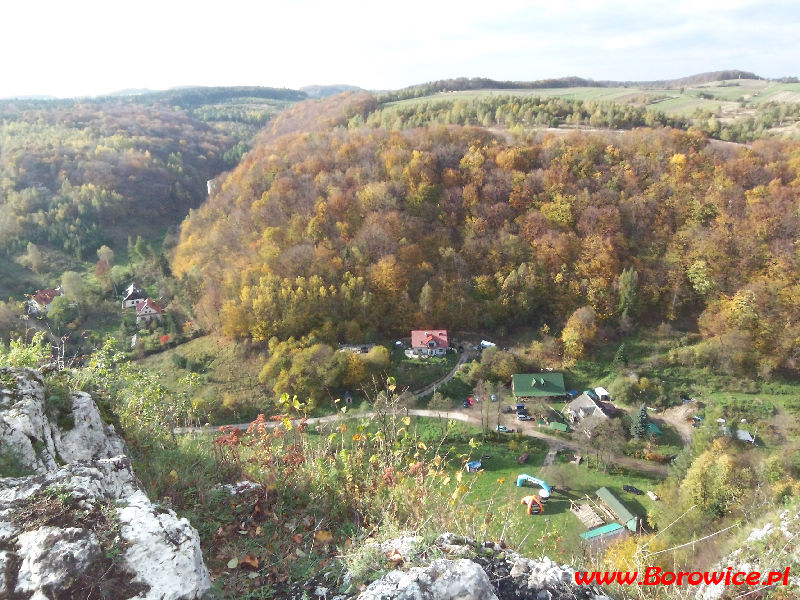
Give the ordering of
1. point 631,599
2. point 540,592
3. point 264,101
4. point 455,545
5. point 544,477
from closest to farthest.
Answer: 1. point 540,592
2. point 455,545
3. point 631,599
4. point 544,477
5. point 264,101

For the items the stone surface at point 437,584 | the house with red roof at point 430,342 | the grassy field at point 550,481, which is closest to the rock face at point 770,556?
the stone surface at point 437,584

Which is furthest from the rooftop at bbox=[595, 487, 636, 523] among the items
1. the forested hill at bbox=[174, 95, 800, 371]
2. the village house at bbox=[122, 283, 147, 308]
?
the village house at bbox=[122, 283, 147, 308]

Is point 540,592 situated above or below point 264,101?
below

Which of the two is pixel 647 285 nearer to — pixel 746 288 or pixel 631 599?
pixel 746 288

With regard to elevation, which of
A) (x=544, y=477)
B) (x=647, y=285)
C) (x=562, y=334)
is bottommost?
(x=544, y=477)

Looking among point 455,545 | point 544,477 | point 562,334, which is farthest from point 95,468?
point 562,334

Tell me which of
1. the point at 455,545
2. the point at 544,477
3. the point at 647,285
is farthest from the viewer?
the point at 647,285

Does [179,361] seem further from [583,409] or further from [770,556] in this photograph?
[770,556]
